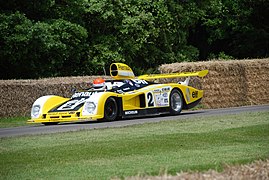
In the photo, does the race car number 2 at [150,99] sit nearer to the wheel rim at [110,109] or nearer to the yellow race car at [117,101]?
the yellow race car at [117,101]

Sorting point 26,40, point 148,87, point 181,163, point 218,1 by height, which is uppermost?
point 218,1

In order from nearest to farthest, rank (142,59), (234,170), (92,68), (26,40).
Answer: (234,170) < (26,40) < (92,68) < (142,59)

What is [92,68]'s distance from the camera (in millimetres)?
36562

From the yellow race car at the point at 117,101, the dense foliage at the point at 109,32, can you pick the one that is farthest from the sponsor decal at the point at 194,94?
the dense foliage at the point at 109,32

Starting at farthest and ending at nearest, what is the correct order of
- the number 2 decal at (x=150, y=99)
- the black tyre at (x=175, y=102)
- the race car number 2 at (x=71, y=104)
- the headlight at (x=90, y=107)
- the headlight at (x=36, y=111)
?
the black tyre at (x=175, y=102) < the number 2 decal at (x=150, y=99) < the headlight at (x=36, y=111) < the race car number 2 at (x=71, y=104) < the headlight at (x=90, y=107)

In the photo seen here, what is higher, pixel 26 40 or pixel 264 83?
pixel 26 40

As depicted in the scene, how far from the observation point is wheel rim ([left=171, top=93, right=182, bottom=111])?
22594 millimetres

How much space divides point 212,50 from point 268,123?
35.8 m

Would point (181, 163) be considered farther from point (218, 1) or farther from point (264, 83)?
point (218, 1)

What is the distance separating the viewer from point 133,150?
1159 cm

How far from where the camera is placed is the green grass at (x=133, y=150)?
9422 millimetres

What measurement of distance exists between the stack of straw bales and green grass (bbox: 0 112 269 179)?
37.5ft

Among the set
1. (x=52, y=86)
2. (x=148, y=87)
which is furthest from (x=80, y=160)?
(x=52, y=86)

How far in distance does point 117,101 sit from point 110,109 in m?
0.33
